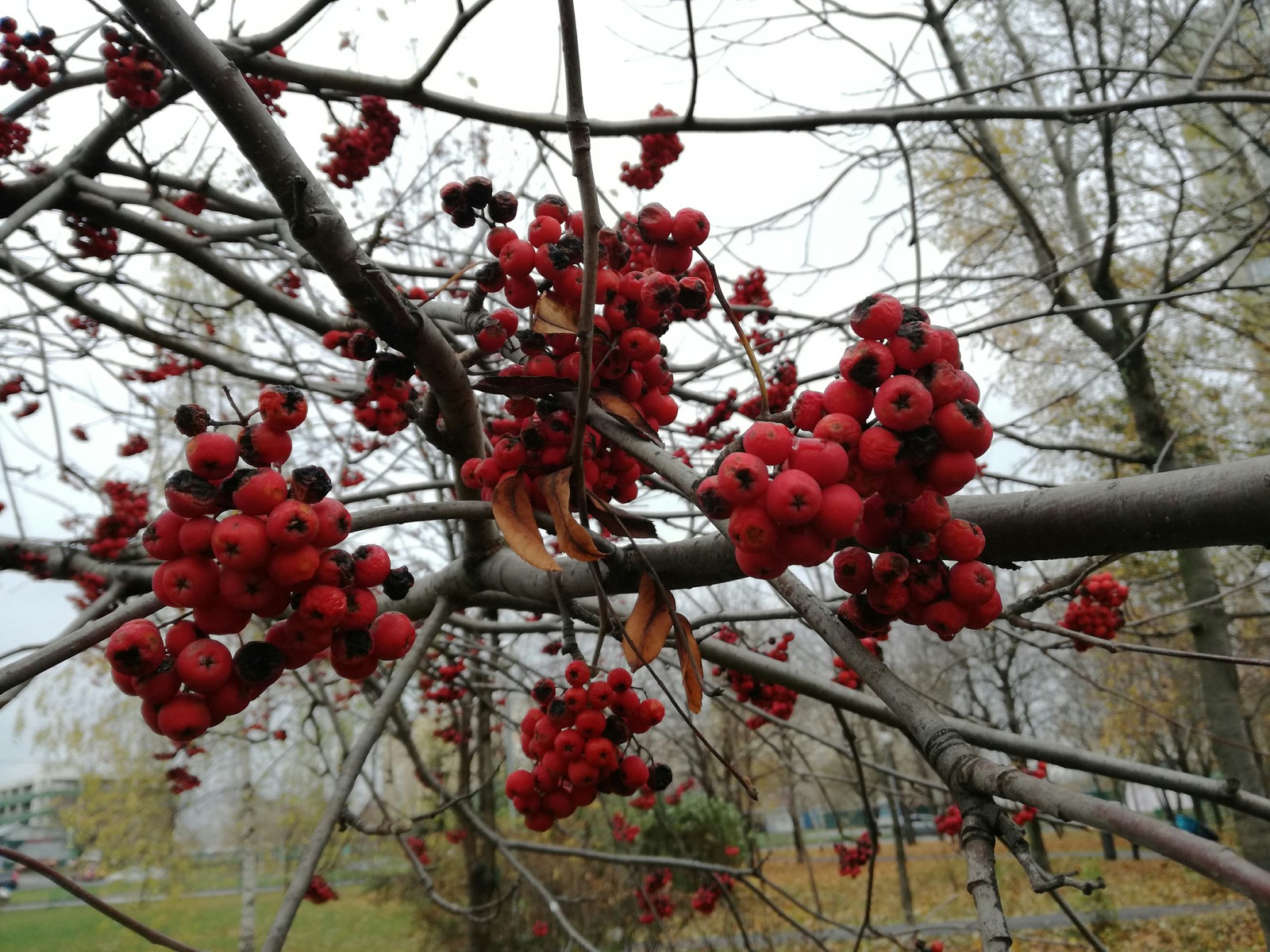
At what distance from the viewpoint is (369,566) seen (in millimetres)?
1219

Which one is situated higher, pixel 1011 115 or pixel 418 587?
pixel 1011 115

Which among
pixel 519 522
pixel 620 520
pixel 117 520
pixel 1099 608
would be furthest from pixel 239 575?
pixel 117 520

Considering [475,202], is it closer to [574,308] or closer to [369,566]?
[574,308]

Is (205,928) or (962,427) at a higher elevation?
(962,427)

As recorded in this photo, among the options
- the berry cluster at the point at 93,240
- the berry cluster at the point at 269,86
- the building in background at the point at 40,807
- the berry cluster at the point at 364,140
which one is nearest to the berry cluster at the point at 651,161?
the berry cluster at the point at 364,140

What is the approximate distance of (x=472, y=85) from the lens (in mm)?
5309

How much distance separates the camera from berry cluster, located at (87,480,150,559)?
486cm

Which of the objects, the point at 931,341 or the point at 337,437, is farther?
the point at 337,437

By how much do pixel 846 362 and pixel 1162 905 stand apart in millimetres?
21935

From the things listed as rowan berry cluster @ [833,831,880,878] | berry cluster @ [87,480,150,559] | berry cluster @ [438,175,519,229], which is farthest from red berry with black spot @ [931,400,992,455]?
rowan berry cluster @ [833,831,880,878]

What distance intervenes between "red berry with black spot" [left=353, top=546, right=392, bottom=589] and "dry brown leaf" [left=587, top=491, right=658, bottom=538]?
14.9 inches

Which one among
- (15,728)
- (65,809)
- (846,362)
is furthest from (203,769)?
(846,362)

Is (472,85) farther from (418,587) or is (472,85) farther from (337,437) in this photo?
(418,587)

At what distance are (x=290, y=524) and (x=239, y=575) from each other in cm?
12
